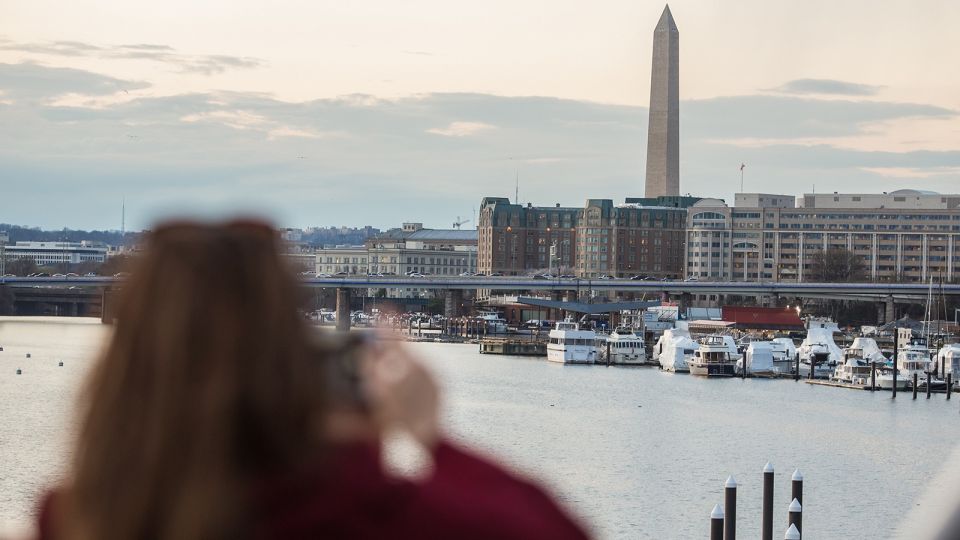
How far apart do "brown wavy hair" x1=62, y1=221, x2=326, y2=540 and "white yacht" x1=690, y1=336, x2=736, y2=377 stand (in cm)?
5676

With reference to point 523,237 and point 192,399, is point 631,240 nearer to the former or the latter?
point 523,237

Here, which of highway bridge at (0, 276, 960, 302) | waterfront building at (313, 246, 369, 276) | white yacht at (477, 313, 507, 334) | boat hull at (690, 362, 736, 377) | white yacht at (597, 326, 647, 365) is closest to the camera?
boat hull at (690, 362, 736, 377)

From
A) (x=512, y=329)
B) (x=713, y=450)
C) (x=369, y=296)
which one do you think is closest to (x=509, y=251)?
(x=369, y=296)

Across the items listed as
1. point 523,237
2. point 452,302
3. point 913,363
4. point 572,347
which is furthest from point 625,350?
point 523,237

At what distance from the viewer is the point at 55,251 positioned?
145000 mm

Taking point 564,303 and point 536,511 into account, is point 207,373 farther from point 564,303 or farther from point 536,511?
point 564,303

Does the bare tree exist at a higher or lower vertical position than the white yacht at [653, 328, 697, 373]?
higher

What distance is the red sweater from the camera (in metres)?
1.22

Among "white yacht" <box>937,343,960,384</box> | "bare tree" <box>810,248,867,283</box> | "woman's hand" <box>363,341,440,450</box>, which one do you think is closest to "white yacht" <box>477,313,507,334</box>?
"bare tree" <box>810,248,867,283</box>

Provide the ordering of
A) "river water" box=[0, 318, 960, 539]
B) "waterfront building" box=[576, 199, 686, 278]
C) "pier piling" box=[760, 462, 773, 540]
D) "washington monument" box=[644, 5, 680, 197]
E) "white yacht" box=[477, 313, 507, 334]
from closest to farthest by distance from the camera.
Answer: "pier piling" box=[760, 462, 773, 540]
"river water" box=[0, 318, 960, 539]
"white yacht" box=[477, 313, 507, 334]
"waterfront building" box=[576, 199, 686, 278]
"washington monument" box=[644, 5, 680, 197]

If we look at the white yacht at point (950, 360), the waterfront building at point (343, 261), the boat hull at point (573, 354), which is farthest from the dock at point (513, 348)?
the waterfront building at point (343, 261)

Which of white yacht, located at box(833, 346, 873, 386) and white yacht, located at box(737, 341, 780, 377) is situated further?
white yacht, located at box(737, 341, 780, 377)

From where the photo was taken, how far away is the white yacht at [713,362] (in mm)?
57438

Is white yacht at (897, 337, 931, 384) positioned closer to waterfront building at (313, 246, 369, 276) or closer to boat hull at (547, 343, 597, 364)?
boat hull at (547, 343, 597, 364)
